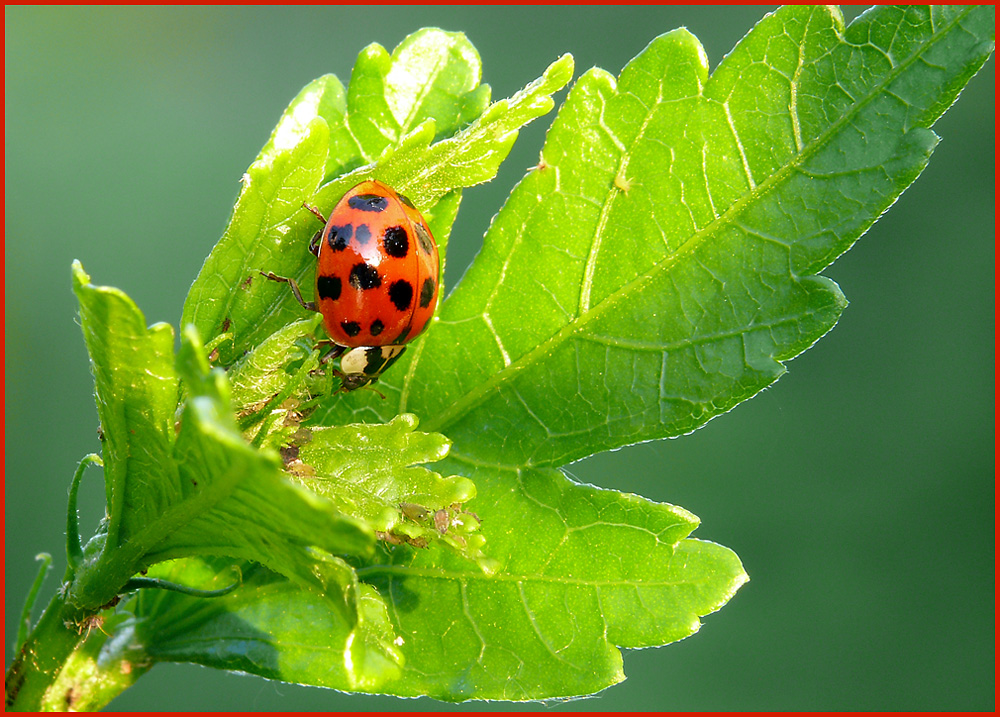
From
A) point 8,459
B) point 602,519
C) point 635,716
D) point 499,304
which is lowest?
point 635,716

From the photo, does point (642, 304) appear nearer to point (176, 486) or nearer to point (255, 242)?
point (255, 242)

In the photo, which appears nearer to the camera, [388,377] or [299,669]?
[299,669]

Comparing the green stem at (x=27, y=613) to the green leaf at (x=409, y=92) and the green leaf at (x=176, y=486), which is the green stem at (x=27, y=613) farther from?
the green leaf at (x=409, y=92)

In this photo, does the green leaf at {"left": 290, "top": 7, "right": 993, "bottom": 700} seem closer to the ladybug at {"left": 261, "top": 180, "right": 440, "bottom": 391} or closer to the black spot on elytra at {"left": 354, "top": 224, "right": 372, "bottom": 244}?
the ladybug at {"left": 261, "top": 180, "right": 440, "bottom": 391}

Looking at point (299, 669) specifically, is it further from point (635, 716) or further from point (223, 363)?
point (635, 716)

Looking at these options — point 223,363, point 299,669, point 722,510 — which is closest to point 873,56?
point 223,363

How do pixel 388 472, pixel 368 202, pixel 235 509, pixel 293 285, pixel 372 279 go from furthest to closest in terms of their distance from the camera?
pixel 372 279 < pixel 368 202 < pixel 293 285 < pixel 388 472 < pixel 235 509

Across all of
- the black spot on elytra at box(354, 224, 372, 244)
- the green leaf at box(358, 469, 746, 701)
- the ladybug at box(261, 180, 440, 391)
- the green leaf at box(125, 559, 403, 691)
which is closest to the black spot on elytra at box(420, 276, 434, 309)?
the ladybug at box(261, 180, 440, 391)

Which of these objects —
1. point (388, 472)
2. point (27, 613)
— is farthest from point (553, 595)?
point (27, 613)
